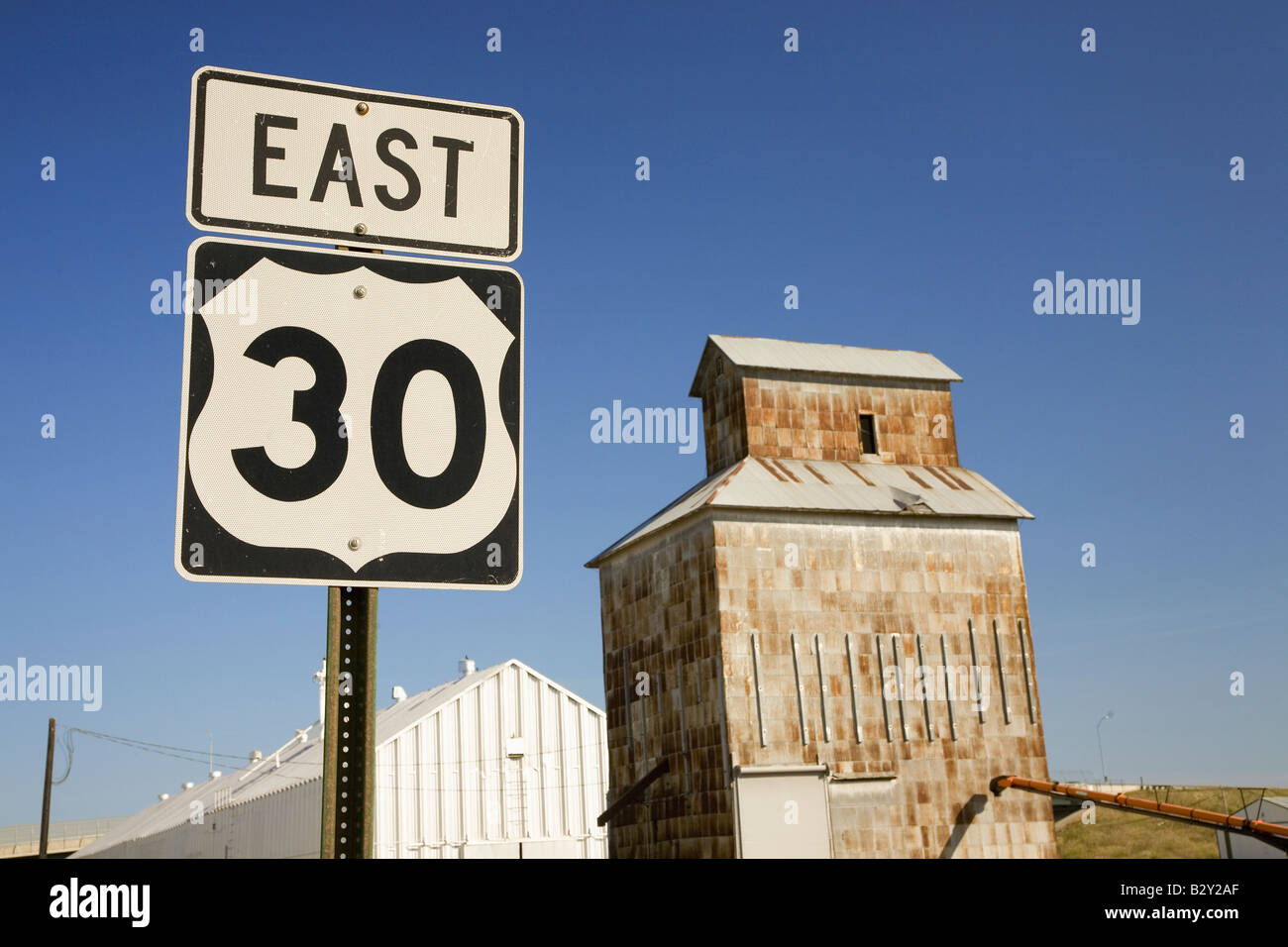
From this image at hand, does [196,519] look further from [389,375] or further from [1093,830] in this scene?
[1093,830]

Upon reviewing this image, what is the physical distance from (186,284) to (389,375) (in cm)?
61

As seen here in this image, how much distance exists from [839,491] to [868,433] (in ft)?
11.9

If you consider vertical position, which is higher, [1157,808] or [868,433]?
[868,433]

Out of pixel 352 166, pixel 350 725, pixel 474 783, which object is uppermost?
pixel 352 166

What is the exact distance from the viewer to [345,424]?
10.9 ft

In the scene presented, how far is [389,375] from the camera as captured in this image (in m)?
3.39

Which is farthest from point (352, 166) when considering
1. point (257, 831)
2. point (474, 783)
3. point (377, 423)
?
point (257, 831)

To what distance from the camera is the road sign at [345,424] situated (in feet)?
10.5

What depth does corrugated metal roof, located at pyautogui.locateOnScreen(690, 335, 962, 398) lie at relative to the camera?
1232 inches

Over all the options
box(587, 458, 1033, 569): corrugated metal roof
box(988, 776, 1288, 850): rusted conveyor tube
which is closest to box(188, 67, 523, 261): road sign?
box(587, 458, 1033, 569): corrugated metal roof

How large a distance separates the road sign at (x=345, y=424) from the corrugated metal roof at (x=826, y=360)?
27480 mm

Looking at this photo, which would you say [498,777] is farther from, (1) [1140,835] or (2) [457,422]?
(2) [457,422]

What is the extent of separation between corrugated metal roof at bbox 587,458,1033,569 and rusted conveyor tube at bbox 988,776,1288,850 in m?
6.46
